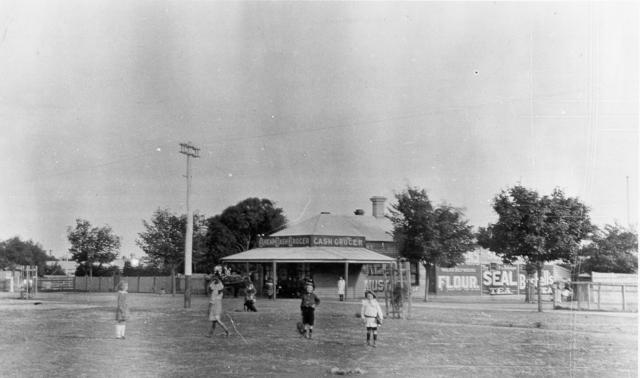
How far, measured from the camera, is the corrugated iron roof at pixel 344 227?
4450 cm

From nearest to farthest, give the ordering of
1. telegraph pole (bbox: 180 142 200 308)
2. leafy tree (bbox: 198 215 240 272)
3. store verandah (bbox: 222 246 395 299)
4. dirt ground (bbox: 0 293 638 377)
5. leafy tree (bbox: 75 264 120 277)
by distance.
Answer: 1. dirt ground (bbox: 0 293 638 377)
2. telegraph pole (bbox: 180 142 200 308)
3. store verandah (bbox: 222 246 395 299)
4. leafy tree (bbox: 198 215 240 272)
5. leafy tree (bbox: 75 264 120 277)

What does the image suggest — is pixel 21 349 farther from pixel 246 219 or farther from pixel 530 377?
pixel 246 219

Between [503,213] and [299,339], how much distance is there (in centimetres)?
1785

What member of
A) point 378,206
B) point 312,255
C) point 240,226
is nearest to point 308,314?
point 312,255

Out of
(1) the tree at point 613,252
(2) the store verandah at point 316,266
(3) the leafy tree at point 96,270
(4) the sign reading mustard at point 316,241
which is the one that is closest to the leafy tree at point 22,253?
(3) the leafy tree at point 96,270

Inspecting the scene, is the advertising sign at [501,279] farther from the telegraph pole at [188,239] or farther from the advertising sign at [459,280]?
the telegraph pole at [188,239]

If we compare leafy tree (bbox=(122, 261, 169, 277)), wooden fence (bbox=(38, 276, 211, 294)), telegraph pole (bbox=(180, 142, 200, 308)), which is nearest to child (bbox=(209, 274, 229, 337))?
telegraph pole (bbox=(180, 142, 200, 308))

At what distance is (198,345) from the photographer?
15359mm

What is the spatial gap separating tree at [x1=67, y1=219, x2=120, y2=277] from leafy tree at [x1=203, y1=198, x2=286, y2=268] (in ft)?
37.9

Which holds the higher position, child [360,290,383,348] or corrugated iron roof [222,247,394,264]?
corrugated iron roof [222,247,394,264]

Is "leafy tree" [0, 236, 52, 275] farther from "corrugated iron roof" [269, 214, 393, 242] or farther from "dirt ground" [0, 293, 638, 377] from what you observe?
"dirt ground" [0, 293, 638, 377]

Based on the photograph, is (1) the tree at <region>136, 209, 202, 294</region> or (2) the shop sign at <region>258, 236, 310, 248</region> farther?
(1) the tree at <region>136, 209, 202, 294</region>

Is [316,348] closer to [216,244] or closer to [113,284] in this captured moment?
[113,284]

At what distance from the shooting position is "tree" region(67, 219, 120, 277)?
220 ft
